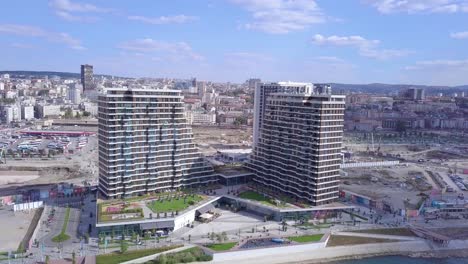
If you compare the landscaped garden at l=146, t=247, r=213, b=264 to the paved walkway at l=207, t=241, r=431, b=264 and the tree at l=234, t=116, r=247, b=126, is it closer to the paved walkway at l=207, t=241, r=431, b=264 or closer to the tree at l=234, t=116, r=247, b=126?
the paved walkway at l=207, t=241, r=431, b=264

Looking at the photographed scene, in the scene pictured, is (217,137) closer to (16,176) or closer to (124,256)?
(16,176)

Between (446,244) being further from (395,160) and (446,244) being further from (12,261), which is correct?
(395,160)

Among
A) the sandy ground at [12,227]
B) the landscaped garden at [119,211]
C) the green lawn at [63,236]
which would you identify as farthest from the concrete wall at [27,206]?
the landscaped garden at [119,211]

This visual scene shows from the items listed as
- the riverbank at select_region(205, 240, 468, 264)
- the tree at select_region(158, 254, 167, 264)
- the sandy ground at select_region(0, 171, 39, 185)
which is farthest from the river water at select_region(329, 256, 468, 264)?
the sandy ground at select_region(0, 171, 39, 185)

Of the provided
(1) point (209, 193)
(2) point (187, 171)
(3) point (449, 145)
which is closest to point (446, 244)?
(1) point (209, 193)

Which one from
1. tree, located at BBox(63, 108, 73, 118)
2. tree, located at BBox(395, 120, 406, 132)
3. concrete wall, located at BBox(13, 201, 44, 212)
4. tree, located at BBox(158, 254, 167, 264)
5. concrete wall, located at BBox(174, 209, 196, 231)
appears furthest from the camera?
tree, located at BBox(395, 120, 406, 132)
